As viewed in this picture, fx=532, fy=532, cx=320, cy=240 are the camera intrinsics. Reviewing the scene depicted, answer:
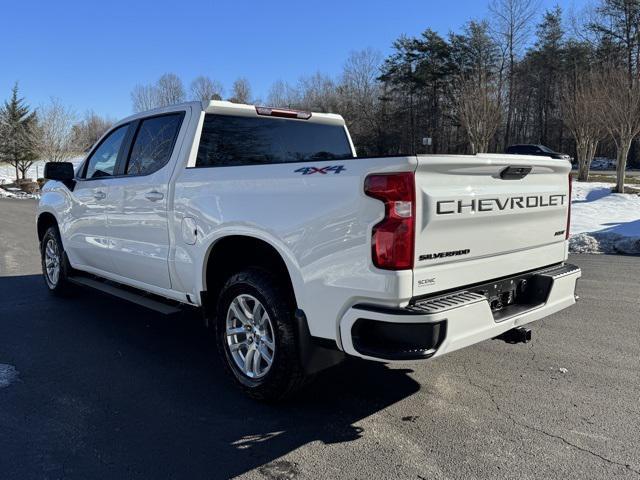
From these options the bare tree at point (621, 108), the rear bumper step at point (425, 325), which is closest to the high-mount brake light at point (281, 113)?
the rear bumper step at point (425, 325)

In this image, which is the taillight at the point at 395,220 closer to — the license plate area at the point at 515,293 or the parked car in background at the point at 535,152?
the license plate area at the point at 515,293

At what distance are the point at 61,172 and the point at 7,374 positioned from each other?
2340mm

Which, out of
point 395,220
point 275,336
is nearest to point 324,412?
point 275,336

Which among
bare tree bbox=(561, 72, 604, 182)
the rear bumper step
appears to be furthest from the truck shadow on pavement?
bare tree bbox=(561, 72, 604, 182)

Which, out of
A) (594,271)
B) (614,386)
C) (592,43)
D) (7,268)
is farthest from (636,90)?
(592,43)

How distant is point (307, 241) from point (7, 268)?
719 cm

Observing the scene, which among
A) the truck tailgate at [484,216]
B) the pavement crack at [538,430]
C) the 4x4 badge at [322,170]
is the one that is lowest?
the pavement crack at [538,430]

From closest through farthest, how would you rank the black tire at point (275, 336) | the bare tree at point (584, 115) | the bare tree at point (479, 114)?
the black tire at point (275, 336), the bare tree at point (584, 115), the bare tree at point (479, 114)

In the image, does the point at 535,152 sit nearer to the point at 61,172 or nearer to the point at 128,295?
the point at 128,295

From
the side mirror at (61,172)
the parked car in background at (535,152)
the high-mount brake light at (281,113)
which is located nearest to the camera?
the parked car in background at (535,152)

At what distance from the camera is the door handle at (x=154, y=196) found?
4.19 meters

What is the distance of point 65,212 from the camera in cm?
589

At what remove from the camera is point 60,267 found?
6.17m

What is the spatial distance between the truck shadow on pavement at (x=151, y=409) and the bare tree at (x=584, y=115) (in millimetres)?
22304
